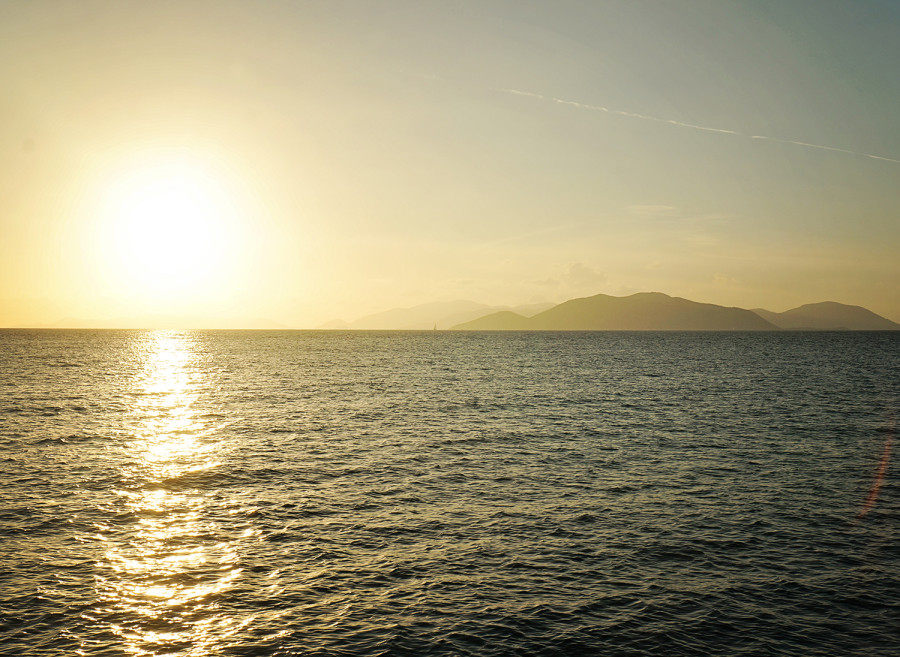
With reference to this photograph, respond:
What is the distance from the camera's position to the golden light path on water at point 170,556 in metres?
17.6

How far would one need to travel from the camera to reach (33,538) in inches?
978

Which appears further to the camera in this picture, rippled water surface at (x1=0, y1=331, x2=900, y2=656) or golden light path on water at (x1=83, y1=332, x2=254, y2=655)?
rippled water surface at (x1=0, y1=331, x2=900, y2=656)

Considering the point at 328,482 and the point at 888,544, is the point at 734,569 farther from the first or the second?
the point at 328,482

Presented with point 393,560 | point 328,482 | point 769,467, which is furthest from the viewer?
point 769,467

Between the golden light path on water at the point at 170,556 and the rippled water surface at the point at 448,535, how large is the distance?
4.0 inches

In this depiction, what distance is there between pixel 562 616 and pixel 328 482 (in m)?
19.1

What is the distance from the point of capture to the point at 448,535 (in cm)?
2602

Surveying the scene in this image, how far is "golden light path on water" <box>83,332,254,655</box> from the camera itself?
57.9ft

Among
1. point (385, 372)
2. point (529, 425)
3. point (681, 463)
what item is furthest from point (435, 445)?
point (385, 372)

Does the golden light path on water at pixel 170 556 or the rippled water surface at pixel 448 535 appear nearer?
the golden light path on water at pixel 170 556

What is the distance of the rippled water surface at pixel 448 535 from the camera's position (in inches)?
706

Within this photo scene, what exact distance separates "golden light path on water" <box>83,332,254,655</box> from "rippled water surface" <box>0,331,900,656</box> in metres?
0.10

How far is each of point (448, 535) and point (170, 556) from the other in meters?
11.0

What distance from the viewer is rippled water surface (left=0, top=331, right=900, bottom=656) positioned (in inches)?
706
